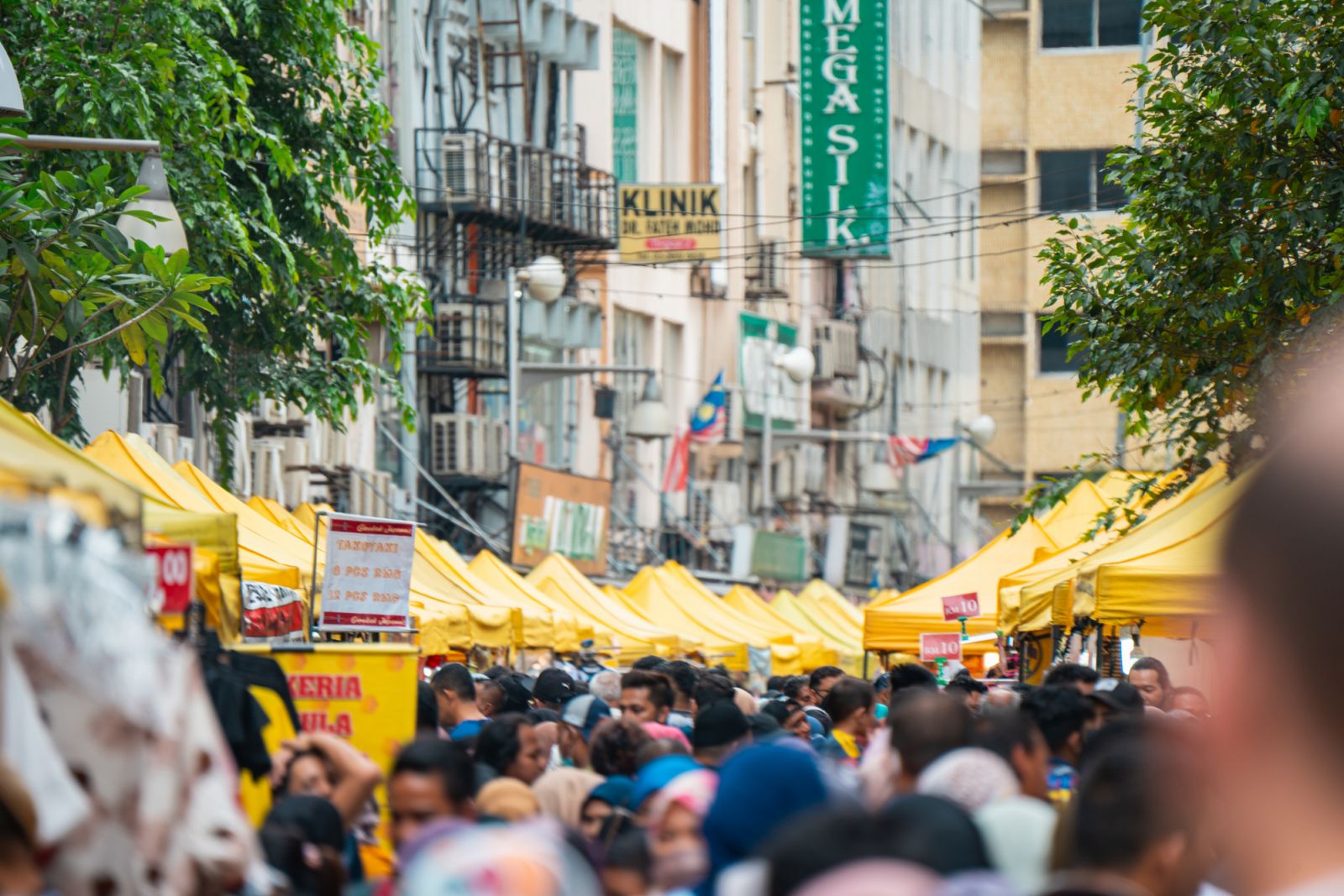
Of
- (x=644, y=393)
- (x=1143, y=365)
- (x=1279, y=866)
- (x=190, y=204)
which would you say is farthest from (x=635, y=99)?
(x=1279, y=866)

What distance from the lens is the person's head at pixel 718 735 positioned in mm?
8109

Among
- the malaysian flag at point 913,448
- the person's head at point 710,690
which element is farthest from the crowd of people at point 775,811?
the malaysian flag at point 913,448

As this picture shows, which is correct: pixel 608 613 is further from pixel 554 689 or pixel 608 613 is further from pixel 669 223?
pixel 554 689

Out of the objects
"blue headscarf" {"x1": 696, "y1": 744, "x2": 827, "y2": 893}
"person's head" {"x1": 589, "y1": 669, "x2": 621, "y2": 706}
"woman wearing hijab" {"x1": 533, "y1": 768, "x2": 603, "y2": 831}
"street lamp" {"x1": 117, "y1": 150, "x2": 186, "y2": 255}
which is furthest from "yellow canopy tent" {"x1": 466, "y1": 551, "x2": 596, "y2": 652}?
"blue headscarf" {"x1": 696, "y1": 744, "x2": 827, "y2": 893}

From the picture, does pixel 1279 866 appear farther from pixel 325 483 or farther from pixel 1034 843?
pixel 325 483

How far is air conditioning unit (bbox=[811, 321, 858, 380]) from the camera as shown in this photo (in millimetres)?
54875

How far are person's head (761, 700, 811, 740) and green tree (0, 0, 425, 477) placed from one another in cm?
843

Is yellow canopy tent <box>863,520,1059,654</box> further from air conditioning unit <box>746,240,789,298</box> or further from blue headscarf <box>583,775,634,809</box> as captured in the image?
air conditioning unit <box>746,240,789,298</box>

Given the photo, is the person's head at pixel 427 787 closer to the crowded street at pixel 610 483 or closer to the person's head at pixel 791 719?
the crowded street at pixel 610 483

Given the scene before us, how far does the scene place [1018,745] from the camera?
601 cm

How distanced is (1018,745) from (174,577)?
248cm

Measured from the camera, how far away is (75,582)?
4.20 metres

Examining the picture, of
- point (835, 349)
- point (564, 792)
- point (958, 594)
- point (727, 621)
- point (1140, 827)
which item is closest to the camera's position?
point (1140, 827)

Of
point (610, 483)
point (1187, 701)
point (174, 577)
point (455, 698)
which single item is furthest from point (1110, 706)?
point (610, 483)
